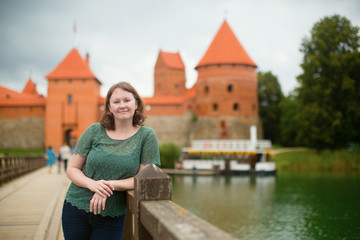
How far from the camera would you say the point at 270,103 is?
40438 mm

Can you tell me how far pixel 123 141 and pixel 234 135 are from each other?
30.2 metres

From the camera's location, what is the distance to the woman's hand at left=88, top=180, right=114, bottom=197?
212 cm

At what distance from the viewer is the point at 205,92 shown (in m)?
33.2

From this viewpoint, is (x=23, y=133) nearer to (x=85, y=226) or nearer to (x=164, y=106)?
(x=164, y=106)

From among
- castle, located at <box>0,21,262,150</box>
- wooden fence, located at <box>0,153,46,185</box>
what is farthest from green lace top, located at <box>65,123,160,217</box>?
castle, located at <box>0,21,262,150</box>

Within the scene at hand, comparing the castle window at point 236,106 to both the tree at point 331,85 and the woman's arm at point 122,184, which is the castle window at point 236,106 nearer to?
the tree at point 331,85

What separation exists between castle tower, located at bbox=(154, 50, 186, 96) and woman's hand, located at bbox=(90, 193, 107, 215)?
3979 cm

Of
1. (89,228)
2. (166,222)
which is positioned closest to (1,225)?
(89,228)

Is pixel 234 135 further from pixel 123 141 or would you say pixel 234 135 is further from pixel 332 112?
pixel 123 141

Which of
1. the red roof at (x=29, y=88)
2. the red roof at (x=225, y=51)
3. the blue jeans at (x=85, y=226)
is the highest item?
the red roof at (x=225, y=51)

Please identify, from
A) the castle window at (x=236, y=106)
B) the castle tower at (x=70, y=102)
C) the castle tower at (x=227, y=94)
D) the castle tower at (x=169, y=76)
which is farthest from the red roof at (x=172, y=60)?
the castle tower at (x=70, y=102)

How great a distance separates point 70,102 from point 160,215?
31390 mm

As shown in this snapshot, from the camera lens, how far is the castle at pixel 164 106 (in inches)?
1238

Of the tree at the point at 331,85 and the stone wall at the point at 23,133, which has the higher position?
the tree at the point at 331,85
